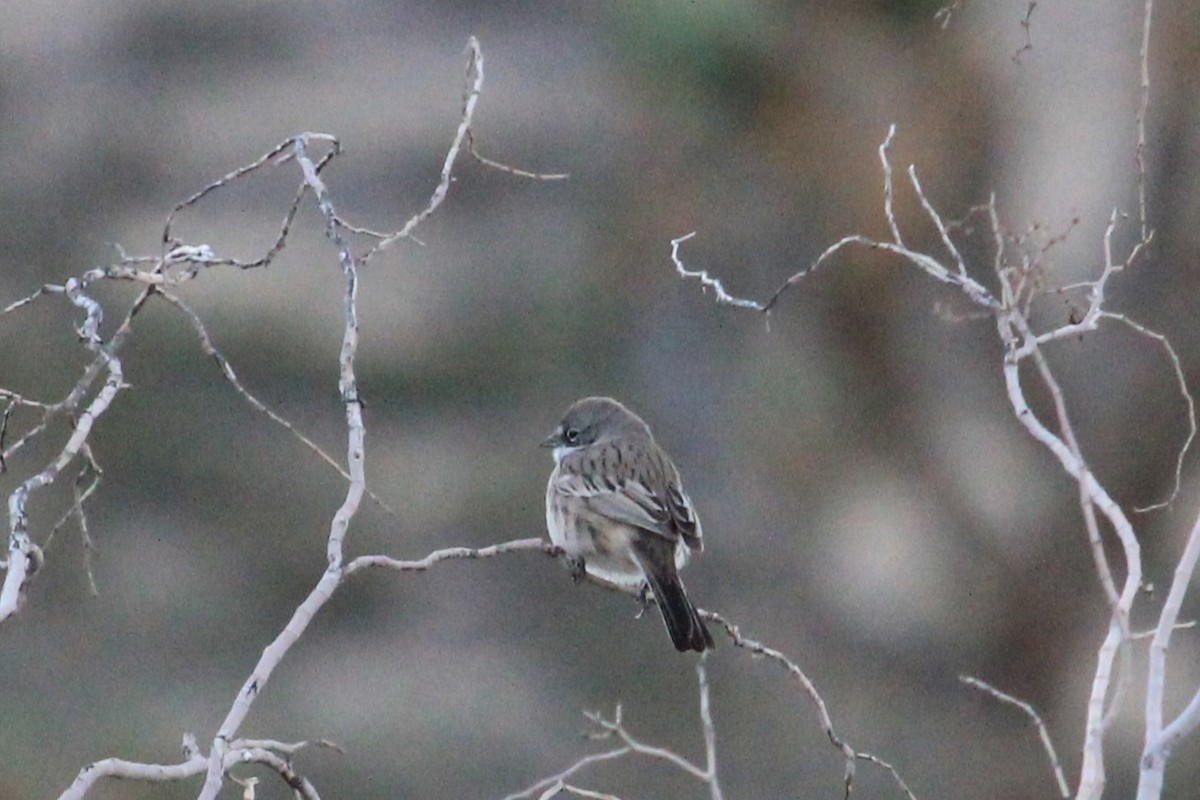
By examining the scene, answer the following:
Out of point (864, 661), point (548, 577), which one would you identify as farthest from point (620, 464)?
point (548, 577)

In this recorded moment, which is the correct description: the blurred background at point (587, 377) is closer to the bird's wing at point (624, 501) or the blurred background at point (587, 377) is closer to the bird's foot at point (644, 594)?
the bird's wing at point (624, 501)

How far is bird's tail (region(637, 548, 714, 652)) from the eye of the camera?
452 centimetres

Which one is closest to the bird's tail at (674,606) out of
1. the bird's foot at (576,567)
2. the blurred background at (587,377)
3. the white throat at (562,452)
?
the bird's foot at (576,567)

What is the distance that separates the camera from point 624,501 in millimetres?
4949

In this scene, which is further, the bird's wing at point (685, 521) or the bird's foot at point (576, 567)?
the bird's wing at point (685, 521)

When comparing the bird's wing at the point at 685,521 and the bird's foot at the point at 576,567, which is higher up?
the bird's wing at the point at 685,521

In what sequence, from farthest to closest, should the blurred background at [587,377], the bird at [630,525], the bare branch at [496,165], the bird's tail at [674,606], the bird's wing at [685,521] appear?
the blurred background at [587,377]
the bird's wing at [685,521]
the bird at [630,525]
the bird's tail at [674,606]
the bare branch at [496,165]

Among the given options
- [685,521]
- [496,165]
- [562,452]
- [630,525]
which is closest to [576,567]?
[630,525]

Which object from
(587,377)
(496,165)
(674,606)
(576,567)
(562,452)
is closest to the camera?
(496,165)

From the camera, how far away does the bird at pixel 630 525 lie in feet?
15.4

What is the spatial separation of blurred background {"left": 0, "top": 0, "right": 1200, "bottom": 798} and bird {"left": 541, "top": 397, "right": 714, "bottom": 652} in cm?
228

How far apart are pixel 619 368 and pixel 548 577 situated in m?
1.94

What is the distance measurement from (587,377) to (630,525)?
23.6 ft

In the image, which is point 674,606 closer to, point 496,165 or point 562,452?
point 562,452
